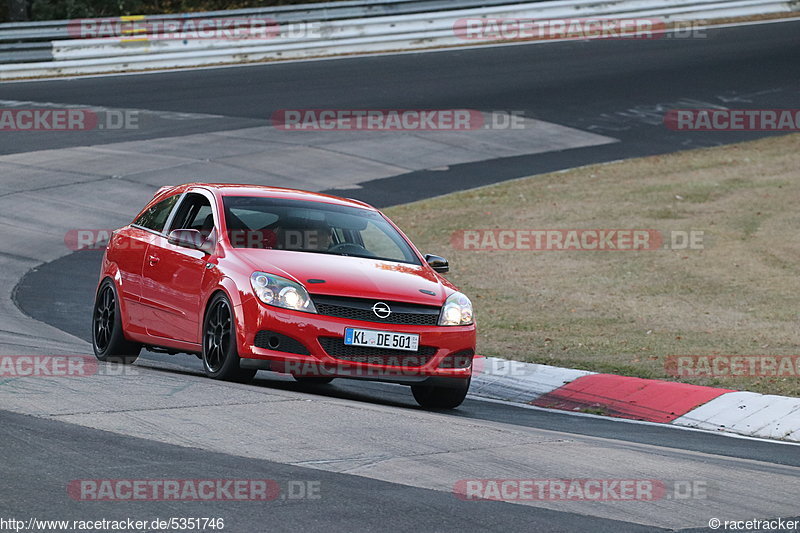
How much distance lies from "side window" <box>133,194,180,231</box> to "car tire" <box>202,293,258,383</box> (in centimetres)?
152

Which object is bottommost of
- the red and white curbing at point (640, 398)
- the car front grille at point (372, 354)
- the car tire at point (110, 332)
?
the red and white curbing at point (640, 398)

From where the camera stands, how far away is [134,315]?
10.7 metres

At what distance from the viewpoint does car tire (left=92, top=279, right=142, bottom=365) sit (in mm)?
10906

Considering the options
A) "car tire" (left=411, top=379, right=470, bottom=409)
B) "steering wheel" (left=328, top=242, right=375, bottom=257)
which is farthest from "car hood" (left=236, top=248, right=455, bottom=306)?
"car tire" (left=411, top=379, right=470, bottom=409)

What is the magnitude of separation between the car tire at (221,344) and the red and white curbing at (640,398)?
9.29 feet

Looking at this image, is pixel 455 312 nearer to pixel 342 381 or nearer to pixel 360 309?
pixel 360 309

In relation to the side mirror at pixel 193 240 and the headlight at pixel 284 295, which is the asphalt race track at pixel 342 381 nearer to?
the headlight at pixel 284 295

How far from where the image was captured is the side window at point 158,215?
1101cm

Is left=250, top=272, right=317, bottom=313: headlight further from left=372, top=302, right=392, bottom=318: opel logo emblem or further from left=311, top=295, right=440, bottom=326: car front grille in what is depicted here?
left=372, top=302, right=392, bottom=318: opel logo emblem

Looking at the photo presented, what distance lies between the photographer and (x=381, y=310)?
931cm

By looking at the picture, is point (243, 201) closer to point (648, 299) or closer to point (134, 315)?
point (134, 315)

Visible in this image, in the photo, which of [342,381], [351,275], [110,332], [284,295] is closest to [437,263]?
[351,275]

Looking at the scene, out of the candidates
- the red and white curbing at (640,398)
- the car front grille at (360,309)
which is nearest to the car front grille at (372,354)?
the car front grille at (360,309)

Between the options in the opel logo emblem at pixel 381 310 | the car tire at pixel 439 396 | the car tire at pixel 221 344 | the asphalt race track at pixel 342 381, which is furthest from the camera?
the car tire at pixel 439 396
